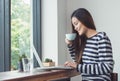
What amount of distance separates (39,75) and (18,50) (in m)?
1.06

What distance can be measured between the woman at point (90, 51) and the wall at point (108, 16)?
955mm

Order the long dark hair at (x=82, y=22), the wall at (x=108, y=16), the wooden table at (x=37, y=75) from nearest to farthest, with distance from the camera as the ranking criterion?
the wooden table at (x=37, y=75) < the long dark hair at (x=82, y=22) < the wall at (x=108, y=16)

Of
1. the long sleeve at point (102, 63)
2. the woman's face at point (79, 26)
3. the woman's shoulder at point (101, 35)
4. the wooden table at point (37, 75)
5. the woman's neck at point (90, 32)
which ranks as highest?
the woman's face at point (79, 26)

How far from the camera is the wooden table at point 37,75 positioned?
1.48 metres

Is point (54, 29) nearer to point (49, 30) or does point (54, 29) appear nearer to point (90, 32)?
point (49, 30)

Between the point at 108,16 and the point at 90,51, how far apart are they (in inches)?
44.7

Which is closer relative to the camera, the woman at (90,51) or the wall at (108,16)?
the woman at (90,51)

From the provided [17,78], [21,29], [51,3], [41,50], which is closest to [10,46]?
[21,29]

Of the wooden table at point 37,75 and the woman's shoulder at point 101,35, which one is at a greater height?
the woman's shoulder at point 101,35

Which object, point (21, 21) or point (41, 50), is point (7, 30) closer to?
point (21, 21)

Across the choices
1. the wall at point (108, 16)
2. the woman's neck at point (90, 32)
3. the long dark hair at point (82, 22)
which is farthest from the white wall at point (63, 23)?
the woman's neck at point (90, 32)

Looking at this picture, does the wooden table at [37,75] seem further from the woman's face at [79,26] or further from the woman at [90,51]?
the woman's face at [79,26]

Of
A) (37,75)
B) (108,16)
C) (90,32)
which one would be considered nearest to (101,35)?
(90,32)

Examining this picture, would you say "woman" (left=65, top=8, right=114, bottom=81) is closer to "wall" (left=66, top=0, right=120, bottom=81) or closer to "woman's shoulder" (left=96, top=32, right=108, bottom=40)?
"woman's shoulder" (left=96, top=32, right=108, bottom=40)
